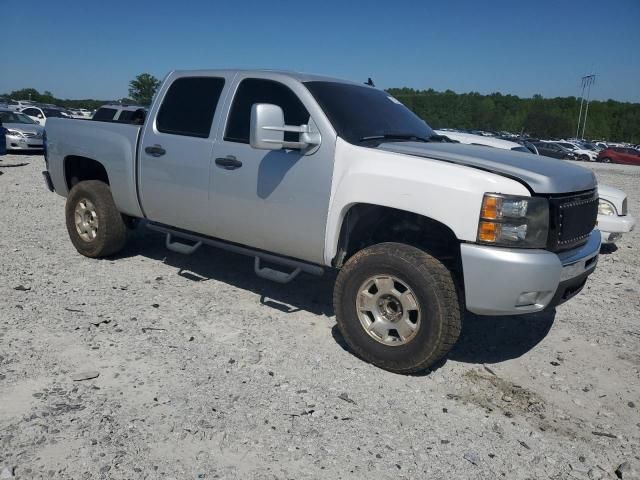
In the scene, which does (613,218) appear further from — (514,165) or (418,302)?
(418,302)

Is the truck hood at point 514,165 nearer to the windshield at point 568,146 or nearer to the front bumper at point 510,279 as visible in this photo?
the front bumper at point 510,279

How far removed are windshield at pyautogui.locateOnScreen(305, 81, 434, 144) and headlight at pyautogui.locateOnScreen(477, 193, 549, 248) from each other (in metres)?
1.15

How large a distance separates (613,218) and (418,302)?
502 cm

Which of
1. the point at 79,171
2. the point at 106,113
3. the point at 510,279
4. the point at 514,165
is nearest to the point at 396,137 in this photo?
the point at 514,165

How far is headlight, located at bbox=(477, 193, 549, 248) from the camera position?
3.21 metres

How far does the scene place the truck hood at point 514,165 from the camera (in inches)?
131

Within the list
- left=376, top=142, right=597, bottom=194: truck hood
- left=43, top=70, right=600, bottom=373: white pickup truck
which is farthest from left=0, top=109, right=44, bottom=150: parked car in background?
left=376, top=142, right=597, bottom=194: truck hood

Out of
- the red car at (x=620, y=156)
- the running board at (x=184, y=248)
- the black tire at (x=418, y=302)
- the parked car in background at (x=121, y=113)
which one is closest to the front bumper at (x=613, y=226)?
the black tire at (x=418, y=302)

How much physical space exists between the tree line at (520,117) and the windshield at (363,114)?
3465 inches

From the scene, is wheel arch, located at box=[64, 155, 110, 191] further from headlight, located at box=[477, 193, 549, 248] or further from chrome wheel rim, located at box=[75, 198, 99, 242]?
headlight, located at box=[477, 193, 549, 248]

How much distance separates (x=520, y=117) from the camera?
355 feet

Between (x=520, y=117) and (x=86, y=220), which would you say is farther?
(x=520, y=117)

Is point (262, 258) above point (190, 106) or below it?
below

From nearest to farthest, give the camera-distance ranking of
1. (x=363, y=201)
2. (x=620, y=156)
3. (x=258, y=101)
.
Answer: (x=363, y=201) → (x=258, y=101) → (x=620, y=156)
